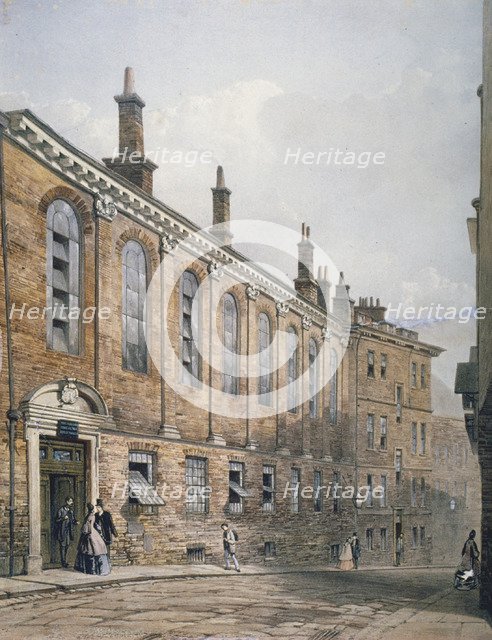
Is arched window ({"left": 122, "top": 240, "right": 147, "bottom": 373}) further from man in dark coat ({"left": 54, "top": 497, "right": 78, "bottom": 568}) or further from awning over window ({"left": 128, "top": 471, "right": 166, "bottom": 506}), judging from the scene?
man in dark coat ({"left": 54, "top": 497, "right": 78, "bottom": 568})

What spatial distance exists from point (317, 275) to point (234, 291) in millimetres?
3932

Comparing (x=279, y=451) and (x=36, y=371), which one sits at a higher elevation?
(x=36, y=371)

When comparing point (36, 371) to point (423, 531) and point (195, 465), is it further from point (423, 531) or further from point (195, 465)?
point (423, 531)

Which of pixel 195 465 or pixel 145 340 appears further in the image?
pixel 195 465

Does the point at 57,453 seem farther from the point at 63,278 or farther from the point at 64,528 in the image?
the point at 63,278

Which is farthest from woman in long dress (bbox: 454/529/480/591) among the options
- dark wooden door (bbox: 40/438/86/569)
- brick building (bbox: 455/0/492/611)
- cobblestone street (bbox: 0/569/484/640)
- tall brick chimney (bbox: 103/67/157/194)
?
tall brick chimney (bbox: 103/67/157/194)

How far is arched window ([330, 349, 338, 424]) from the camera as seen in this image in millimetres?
26656

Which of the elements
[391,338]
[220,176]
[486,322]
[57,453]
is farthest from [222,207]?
[391,338]

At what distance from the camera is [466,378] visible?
1972 centimetres

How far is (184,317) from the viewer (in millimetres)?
20969

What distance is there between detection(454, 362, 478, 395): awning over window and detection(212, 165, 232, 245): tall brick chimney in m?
5.81

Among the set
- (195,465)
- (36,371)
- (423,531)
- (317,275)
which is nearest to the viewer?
(36,371)

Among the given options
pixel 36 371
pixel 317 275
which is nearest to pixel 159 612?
pixel 36 371

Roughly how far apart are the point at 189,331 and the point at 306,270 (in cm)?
309
